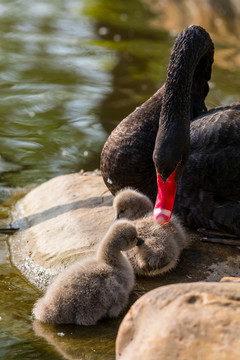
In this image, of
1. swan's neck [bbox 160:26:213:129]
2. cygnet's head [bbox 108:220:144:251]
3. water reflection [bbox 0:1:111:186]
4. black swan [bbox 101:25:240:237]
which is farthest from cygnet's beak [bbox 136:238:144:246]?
water reflection [bbox 0:1:111:186]

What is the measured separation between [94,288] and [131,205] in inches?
30.6

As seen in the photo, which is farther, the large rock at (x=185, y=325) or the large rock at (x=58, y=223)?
the large rock at (x=58, y=223)

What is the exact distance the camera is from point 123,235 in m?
3.05

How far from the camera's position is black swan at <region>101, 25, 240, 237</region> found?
134 inches

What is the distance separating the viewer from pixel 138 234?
3.29m

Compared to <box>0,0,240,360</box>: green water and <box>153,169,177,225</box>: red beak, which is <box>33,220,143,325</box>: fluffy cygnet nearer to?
<box>0,0,240,360</box>: green water

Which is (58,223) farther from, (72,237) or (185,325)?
(185,325)

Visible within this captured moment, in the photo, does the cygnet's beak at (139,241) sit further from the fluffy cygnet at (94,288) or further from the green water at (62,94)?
the green water at (62,94)

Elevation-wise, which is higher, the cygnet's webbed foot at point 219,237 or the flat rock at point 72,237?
the cygnet's webbed foot at point 219,237

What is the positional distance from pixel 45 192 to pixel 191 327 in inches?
93.1

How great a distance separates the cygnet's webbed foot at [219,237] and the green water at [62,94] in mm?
921

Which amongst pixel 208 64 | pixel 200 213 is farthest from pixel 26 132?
pixel 200 213

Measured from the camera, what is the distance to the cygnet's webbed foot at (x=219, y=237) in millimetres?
3531

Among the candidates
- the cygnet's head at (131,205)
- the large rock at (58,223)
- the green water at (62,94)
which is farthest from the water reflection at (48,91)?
the cygnet's head at (131,205)
